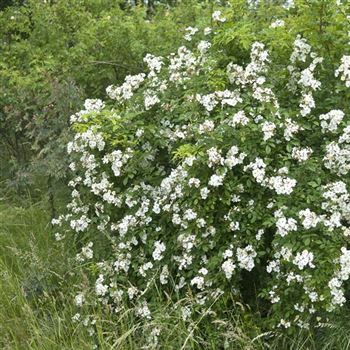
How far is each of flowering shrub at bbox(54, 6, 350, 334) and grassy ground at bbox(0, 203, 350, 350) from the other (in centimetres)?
11

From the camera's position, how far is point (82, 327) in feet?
10.9

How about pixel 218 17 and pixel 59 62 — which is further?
pixel 59 62

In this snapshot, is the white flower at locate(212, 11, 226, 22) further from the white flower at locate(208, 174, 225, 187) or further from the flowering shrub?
the white flower at locate(208, 174, 225, 187)

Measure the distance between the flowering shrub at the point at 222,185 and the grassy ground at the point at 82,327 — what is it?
106mm

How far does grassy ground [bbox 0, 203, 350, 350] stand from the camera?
2.94m

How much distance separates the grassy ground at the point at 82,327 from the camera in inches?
116

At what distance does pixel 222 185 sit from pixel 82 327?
109cm

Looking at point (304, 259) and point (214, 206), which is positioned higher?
point (214, 206)

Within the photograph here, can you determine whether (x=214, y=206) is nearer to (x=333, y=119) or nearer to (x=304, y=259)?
(x=304, y=259)

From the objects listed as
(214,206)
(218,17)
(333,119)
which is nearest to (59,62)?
(218,17)

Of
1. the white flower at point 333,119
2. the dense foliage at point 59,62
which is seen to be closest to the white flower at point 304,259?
the white flower at point 333,119

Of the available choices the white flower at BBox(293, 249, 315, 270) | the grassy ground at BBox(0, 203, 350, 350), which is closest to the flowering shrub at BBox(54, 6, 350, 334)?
the white flower at BBox(293, 249, 315, 270)

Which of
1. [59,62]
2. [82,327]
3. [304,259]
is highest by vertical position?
[59,62]

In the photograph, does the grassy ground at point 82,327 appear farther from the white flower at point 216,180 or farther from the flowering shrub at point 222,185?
the white flower at point 216,180
